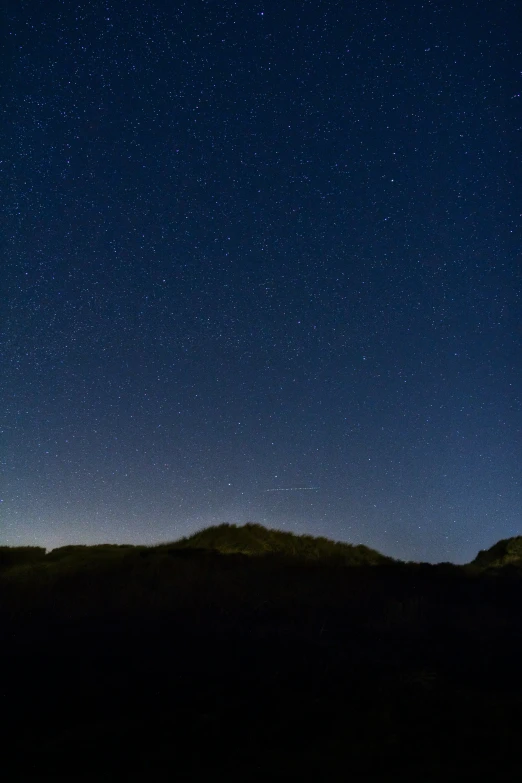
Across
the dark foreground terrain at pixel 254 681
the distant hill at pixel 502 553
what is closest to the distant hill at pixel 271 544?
the distant hill at pixel 502 553

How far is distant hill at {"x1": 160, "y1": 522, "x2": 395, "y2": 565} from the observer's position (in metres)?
21.2

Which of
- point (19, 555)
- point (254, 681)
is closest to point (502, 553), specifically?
point (19, 555)

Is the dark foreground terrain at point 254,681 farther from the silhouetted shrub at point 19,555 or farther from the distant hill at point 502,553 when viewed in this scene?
the distant hill at point 502,553

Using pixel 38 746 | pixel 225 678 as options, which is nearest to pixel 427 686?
pixel 225 678

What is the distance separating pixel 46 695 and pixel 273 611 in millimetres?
5187

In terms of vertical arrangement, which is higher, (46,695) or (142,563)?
(142,563)

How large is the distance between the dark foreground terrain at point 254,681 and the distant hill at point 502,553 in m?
12.9

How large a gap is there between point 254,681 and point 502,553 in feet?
81.0

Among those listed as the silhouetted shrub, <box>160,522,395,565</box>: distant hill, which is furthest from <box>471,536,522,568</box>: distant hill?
the silhouetted shrub

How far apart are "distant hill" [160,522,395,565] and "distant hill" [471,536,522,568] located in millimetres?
5077

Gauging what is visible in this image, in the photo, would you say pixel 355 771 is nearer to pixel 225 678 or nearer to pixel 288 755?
pixel 288 755

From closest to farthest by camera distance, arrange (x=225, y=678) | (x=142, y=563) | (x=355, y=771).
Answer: (x=355, y=771)
(x=225, y=678)
(x=142, y=563)

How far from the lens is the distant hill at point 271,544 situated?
2116 centimetres

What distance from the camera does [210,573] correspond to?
46.4 feet
